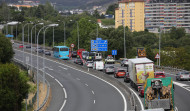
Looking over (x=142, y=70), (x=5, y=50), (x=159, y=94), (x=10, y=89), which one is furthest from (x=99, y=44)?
(x=159, y=94)

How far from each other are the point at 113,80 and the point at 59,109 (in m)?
16.8

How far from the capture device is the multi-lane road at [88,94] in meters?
37.3

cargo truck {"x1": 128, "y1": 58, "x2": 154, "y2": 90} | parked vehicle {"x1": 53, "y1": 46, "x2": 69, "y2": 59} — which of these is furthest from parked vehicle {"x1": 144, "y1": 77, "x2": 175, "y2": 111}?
parked vehicle {"x1": 53, "y1": 46, "x2": 69, "y2": 59}

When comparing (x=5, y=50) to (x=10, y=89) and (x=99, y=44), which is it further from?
(x=10, y=89)

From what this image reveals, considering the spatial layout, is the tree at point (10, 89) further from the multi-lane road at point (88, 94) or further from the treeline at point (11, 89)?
the multi-lane road at point (88, 94)

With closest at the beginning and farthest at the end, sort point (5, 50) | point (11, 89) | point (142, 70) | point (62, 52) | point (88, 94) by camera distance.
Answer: point (11, 89) < point (142, 70) < point (88, 94) < point (5, 50) < point (62, 52)

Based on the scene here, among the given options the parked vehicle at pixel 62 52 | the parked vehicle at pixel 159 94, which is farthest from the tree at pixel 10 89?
the parked vehicle at pixel 62 52

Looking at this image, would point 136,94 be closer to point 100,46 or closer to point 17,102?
point 17,102

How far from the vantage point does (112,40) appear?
103562 mm

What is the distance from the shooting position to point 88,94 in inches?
1806

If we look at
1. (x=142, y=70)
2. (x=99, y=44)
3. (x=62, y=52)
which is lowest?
(x=142, y=70)

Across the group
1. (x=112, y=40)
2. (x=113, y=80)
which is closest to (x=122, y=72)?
(x=113, y=80)

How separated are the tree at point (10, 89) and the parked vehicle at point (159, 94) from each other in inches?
521

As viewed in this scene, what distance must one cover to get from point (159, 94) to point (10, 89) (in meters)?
14.6
